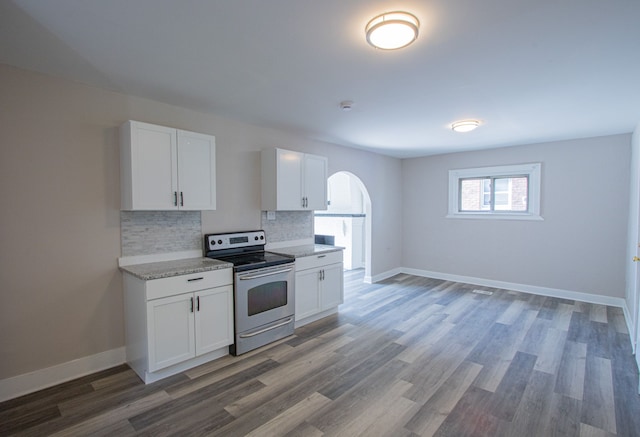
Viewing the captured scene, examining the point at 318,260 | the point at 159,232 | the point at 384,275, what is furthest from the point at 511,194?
the point at 159,232

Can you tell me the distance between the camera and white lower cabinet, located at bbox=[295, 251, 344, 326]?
374 centimetres

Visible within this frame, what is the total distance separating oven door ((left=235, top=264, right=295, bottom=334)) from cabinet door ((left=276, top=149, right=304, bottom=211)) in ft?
2.72

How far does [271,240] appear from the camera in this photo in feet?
13.6

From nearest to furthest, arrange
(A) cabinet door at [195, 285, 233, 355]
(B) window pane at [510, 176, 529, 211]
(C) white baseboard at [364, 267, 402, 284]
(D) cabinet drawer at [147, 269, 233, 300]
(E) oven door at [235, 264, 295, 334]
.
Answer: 1. (D) cabinet drawer at [147, 269, 233, 300]
2. (A) cabinet door at [195, 285, 233, 355]
3. (E) oven door at [235, 264, 295, 334]
4. (B) window pane at [510, 176, 529, 211]
5. (C) white baseboard at [364, 267, 402, 284]

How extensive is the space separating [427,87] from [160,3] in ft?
6.75

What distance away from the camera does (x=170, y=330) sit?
8.68 feet

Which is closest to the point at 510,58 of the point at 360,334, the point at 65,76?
the point at 360,334

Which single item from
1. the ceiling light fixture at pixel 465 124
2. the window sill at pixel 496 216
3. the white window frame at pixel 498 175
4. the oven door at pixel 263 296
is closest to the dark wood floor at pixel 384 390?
the oven door at pixel 263 296

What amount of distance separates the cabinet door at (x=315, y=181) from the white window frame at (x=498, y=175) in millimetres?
2931

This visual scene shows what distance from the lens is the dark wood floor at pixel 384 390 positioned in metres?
2.10

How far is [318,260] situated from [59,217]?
257 cm

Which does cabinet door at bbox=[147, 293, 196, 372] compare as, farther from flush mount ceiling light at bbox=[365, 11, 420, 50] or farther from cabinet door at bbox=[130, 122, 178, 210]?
flush mount ceiling light at bbox=[365, 11, 420, 50]

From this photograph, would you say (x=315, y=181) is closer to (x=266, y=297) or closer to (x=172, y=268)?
(x=266, y=297)


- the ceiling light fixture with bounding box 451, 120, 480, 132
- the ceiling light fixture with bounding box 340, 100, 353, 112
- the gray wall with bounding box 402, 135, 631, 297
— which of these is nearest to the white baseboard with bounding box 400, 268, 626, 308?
the gray wall with bounding box 402, 135, 631, 297
